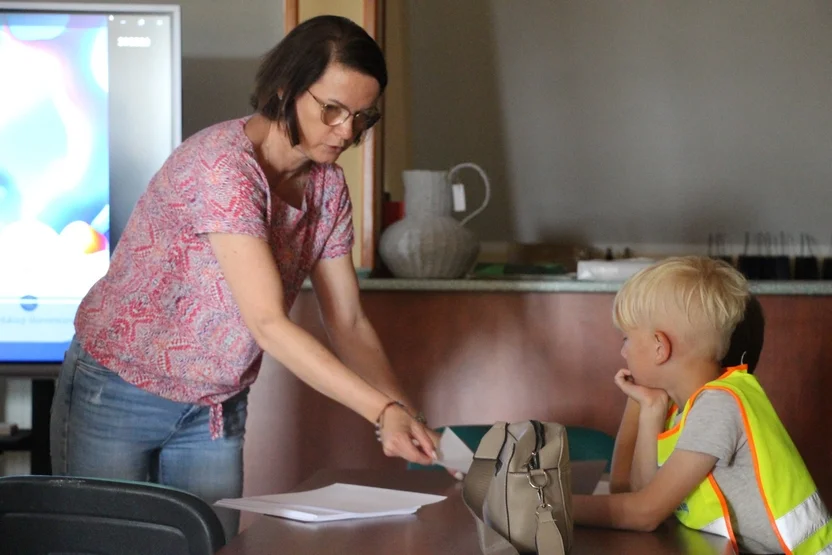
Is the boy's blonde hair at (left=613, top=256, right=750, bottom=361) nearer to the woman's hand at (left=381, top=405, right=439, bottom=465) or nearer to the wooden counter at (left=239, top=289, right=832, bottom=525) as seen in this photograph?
the woman's hand at (left=381, top=405, right=439, bottom=465)

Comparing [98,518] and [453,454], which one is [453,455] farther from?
[98,518]

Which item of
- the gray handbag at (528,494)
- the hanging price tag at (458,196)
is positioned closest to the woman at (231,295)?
the gray handbag at (528,494)

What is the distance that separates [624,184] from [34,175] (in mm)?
3092

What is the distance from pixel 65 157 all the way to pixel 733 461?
1.89 m

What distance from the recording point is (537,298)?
8.53 feet

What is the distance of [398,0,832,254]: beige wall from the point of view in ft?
14.4

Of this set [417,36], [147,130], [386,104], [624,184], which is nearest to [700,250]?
[624,184]

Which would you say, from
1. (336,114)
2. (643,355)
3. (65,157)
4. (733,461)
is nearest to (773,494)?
(733,461)

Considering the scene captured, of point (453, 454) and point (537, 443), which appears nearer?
point (537, 443)

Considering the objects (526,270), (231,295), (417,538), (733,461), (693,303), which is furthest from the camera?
(526,270)

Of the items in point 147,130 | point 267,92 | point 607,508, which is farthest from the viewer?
point 147,130

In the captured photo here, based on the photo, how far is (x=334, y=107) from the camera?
1625mm

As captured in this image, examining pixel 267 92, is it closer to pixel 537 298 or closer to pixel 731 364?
pixel 731 364

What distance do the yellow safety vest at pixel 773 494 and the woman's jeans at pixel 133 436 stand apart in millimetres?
868
